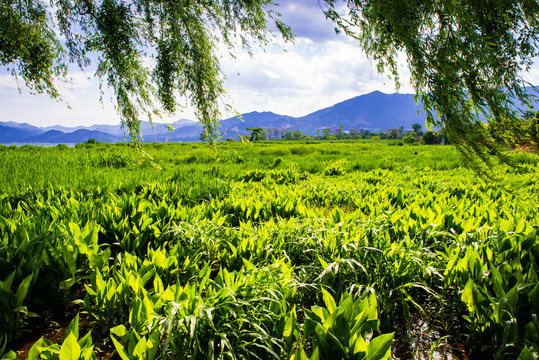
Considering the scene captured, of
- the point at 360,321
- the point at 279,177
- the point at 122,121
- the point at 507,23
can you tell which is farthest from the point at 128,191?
the point at 507,23

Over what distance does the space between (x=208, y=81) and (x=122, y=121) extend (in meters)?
1.67

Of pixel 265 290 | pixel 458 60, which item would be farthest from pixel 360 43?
pixel 265 290

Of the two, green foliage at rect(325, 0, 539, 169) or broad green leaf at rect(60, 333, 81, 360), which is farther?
green foliage at rect(325, 0, 539, 169)

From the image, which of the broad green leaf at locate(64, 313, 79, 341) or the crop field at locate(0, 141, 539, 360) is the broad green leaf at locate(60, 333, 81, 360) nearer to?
the crop field at locate(0, 141, 539, 360)

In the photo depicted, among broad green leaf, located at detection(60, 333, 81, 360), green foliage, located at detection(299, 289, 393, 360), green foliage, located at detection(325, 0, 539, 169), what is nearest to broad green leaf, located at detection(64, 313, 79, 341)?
broad green leaf, located at detection(60, 333, 81, 360)

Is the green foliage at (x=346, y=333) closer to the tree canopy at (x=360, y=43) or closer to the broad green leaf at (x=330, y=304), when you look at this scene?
the broad green leaf at (x=330, y=304)

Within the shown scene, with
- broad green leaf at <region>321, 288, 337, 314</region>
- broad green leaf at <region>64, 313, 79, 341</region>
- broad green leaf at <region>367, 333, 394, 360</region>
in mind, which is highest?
broad green leaf at <region>64, 313, 79, 341</region>

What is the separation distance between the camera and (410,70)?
245 centimetres

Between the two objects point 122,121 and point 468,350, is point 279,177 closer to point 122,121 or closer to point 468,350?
point 122,121

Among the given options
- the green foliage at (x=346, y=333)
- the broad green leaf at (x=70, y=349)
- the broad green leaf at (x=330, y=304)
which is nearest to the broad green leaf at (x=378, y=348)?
the green foliage at (x=346, y=333)

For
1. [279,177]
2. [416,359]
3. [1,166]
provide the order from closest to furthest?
[416,359] → [1,166] → [279,177]

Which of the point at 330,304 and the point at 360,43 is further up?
the point at 360,43

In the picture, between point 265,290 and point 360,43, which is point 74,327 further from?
point 360,43

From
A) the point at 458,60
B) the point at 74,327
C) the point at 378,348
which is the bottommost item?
the point at 378,348
